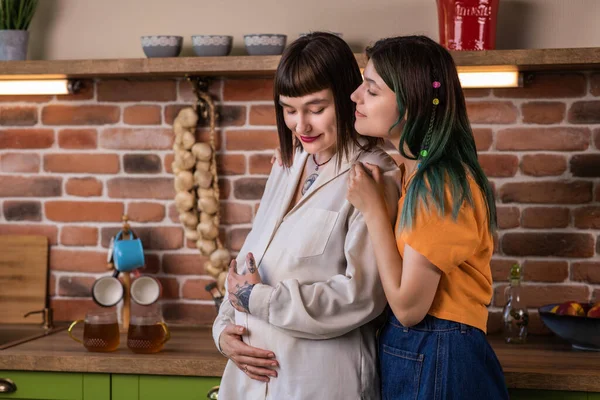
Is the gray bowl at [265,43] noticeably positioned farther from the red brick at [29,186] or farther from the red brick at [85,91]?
the red brick at [29,186]

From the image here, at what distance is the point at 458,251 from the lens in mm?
1597

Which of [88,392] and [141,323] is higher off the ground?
[141,323]

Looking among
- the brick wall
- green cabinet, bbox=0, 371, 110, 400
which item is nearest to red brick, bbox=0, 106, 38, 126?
the brick wall

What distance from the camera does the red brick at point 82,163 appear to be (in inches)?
109

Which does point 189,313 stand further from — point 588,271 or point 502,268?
point 588,271

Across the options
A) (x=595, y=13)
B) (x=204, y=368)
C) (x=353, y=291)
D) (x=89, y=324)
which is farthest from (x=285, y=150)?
(x=595, y=13)

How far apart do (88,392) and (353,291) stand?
98cm

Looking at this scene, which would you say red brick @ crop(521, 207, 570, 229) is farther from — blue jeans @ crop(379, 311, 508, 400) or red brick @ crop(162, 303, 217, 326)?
red brick @ crop(162, 303, 217, 326)

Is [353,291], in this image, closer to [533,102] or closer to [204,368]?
[204,368]

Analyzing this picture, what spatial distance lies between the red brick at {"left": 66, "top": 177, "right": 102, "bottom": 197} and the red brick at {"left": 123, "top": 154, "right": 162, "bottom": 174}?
125 millimetres

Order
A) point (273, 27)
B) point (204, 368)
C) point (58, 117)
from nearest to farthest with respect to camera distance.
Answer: point (204, 368) < point (273, 27) < point (58, 117)

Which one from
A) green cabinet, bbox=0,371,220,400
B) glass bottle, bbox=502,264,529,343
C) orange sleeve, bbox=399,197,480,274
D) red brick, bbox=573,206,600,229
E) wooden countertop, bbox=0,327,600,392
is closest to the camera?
orange sleeve, bbox=399,197,480,274

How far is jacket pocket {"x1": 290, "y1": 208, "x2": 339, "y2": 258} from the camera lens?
1786 mm

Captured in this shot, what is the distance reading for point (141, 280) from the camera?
2.65 m
